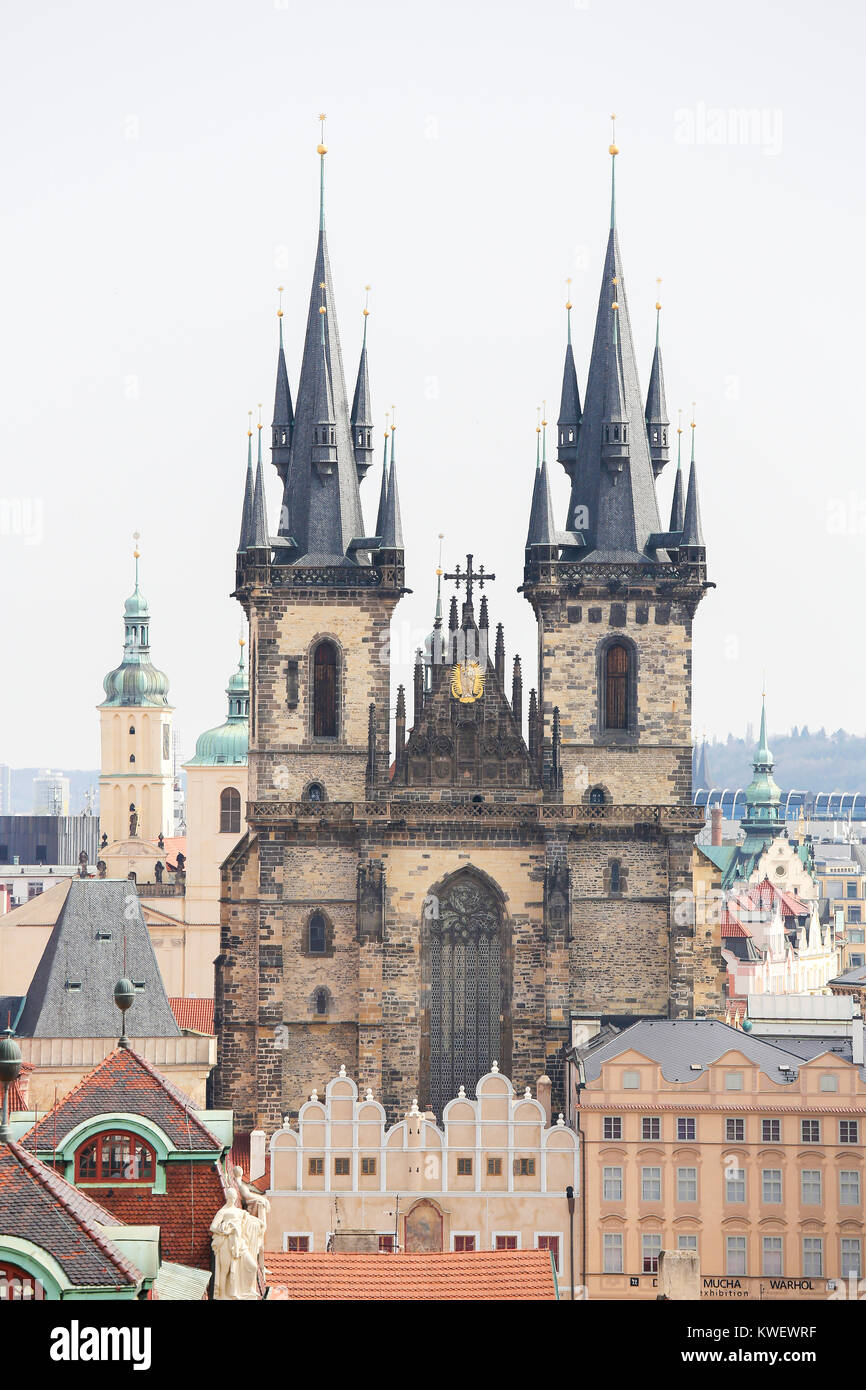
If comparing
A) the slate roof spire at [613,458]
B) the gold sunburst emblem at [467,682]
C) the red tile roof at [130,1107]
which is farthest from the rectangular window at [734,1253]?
the red tile roof at [130,1107]

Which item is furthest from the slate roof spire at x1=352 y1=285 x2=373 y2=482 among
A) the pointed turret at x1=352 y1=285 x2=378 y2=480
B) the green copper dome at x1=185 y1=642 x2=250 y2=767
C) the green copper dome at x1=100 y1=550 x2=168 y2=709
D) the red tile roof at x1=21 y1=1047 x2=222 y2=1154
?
the green copper dome at x1=100 y1=550 x2=168 y2=709

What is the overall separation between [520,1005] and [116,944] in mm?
15020

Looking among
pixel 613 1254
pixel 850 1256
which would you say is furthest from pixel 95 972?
pixel 850 1256

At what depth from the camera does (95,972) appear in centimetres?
8181

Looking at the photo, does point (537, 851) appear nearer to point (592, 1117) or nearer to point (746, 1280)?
point (592, 1117)

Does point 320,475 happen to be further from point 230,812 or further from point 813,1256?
point 230,812

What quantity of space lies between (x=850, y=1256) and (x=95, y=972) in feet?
91.9

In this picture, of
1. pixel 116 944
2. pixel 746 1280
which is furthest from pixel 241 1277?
pixel 116 944

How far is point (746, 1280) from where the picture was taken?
64.6 m

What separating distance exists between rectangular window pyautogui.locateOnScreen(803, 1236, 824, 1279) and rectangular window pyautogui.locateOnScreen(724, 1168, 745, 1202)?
2.06m

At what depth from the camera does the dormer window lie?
40.7m
